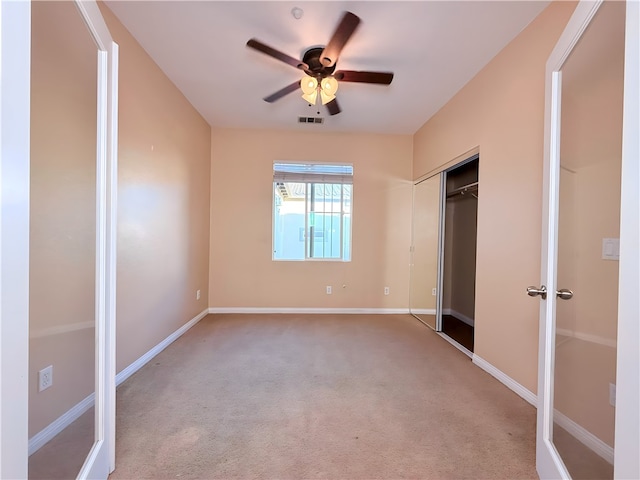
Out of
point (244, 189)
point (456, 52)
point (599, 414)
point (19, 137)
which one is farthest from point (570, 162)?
point (244, 189)

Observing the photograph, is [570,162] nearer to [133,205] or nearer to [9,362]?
[9,362]

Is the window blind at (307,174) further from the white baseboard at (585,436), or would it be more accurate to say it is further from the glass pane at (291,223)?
the white baseboard at (585,436)

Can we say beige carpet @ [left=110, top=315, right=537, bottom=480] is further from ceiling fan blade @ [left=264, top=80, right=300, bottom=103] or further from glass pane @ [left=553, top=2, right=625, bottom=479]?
ceiling fan blade @ [left=264, top=80, right=300, bottom=103]

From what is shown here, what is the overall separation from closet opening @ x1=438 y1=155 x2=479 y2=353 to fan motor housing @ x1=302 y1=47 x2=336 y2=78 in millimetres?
2361

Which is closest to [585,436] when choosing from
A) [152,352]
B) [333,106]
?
[333,106]

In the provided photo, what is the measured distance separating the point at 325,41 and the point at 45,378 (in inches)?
105

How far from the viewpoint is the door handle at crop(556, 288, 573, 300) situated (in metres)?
1.21

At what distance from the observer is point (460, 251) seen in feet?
13.9

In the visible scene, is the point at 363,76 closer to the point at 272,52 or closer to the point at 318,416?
the point at 272,52

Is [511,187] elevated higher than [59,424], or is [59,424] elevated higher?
[511,187]

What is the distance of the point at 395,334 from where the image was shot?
3365mm

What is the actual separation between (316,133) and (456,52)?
2.22 m

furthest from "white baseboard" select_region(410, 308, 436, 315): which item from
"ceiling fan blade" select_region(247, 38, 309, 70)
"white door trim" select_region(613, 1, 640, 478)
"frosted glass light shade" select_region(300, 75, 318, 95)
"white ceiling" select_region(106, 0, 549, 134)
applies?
"ceiling fan blade" select_region(247, 38, 309, 70)

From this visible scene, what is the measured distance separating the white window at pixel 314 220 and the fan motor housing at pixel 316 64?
202 cm
